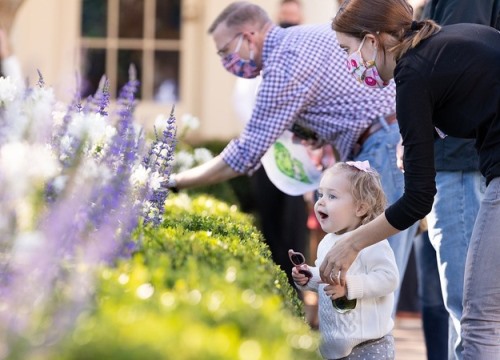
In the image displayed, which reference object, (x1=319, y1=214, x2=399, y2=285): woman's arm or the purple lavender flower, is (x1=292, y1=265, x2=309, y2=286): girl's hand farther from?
the purple lavender flower

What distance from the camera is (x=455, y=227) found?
4543 mm

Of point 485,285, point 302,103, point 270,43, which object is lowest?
point 485,285

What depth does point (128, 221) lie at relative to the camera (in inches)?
121

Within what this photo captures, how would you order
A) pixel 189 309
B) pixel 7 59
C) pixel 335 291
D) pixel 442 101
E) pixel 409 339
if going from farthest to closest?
pixel 409 339, pixel 7 59, pixel 335 291, pixel 442 101, pixel 189 309

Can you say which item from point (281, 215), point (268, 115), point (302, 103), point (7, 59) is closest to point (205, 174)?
point (268, 115)

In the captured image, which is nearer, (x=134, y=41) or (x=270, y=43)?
(x=270, y=43)

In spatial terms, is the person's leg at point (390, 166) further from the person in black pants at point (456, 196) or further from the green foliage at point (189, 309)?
the green foliage at point (189, 309)

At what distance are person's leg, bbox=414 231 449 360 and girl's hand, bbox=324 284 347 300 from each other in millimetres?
1566

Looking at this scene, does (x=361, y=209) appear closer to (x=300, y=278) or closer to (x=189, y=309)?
(x=300, y=278)

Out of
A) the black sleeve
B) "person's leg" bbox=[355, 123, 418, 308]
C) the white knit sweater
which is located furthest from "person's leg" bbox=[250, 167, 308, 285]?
the black sleeve

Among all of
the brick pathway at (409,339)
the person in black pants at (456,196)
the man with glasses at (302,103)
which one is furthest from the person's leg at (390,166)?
the brick pathway at (409,339)

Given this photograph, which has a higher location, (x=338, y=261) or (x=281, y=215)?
(x=338, y=261)

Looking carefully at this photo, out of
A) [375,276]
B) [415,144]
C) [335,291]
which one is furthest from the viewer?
[375,276]

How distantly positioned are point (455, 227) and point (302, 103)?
2.88 feet
